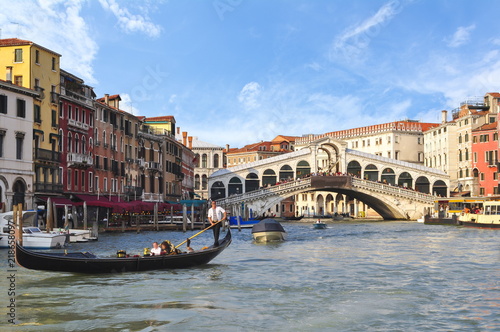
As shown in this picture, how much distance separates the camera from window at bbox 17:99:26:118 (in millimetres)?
28422

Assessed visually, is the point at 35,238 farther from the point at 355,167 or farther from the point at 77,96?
the point at 355,167

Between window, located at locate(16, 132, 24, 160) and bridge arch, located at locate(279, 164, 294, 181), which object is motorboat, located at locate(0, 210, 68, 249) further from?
Result: bridge arch, located at locate(279, 164, 294, 181)

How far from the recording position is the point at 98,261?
13711 millimetres

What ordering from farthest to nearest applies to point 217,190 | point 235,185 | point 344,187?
1. point 235,185
2. point 217,190
3. point 344,187

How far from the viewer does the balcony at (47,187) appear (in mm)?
29750

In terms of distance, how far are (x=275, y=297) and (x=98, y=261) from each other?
3.93 meters

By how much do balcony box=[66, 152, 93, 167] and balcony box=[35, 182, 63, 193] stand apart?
1.70m

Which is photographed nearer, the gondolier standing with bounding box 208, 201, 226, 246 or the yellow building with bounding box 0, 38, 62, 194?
the gondolier standing with bounding box 208, 201, 226, 246

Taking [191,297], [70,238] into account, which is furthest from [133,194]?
[191,297]

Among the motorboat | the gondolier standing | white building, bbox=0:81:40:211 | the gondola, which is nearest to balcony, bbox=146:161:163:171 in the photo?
white building, bbox=0:81:40:211

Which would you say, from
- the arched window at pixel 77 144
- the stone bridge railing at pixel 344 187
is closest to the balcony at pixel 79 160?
the arched window at pixel 77 144

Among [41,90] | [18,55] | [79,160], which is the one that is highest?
[18,55]

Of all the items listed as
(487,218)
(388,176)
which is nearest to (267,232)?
(487,218)

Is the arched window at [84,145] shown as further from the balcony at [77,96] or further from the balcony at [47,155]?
the balcony at [47,155]
